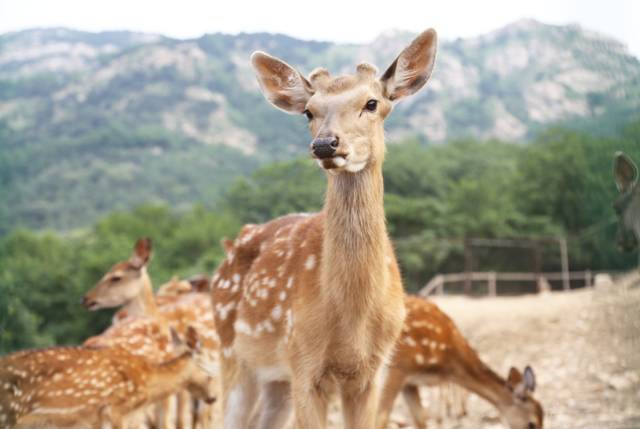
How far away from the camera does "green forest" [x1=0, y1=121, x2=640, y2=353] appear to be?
445 inches

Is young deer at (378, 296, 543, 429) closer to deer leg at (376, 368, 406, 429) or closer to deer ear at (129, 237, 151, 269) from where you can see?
deer leg at (376, 368, 406, 429)

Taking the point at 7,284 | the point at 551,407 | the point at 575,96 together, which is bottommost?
the point at 551,407

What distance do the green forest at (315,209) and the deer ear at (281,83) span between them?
9.48ft

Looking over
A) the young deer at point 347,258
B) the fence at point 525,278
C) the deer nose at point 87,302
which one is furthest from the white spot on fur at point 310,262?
the fence at point 525,278

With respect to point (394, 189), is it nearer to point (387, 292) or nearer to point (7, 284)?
point (7, 284)

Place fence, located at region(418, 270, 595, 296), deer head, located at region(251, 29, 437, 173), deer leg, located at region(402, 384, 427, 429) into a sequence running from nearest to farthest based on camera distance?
1. deer head, located at region(251, 29, 437, 173)
2. deer leg, located at region(402, 384, 427, 429)
3. fence, located at region(418, 270, 595, 296)

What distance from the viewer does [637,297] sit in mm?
3086

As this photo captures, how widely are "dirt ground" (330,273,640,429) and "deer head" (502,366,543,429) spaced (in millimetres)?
326

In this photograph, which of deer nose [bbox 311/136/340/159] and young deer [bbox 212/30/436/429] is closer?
deer nose [bbox 311/136/340/159]

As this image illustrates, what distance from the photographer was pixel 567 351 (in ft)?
35.6

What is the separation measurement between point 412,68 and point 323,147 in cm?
94

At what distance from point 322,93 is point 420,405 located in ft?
14.2

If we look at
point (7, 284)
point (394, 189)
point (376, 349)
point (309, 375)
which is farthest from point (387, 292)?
point (394, 189)

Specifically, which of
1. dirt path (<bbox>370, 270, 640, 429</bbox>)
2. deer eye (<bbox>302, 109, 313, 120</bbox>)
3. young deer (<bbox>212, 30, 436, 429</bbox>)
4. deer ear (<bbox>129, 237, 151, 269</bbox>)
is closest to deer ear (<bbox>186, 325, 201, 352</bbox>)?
deer ear (<bbox>129, 237, 151, 269</bbox>)
